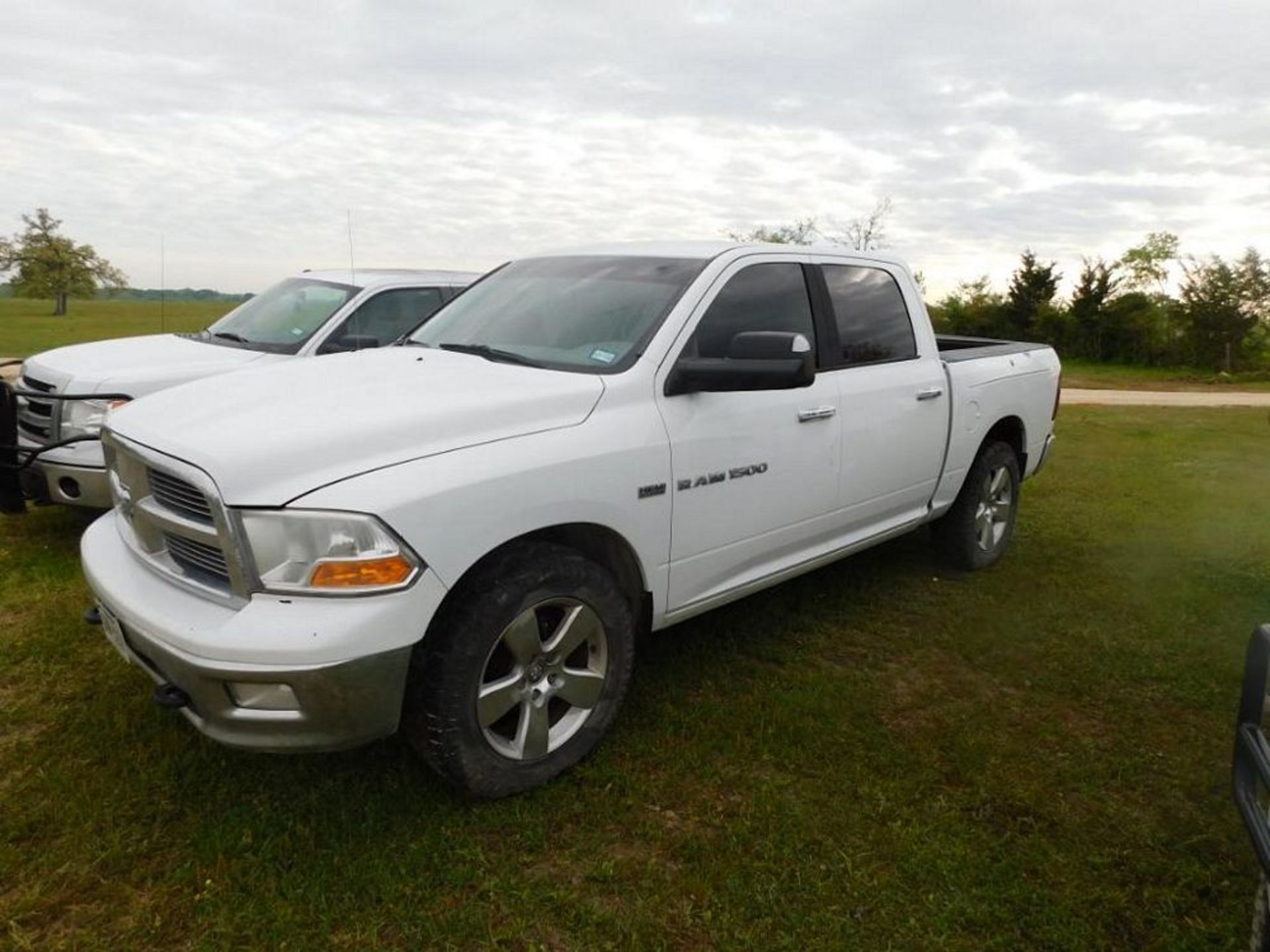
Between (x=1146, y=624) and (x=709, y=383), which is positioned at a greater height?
(x=709, y=383)

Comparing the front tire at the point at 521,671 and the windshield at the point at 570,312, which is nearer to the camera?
the front tire at the point at 521,671

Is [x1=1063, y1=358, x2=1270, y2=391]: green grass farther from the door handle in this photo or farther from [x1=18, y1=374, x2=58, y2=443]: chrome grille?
[x1=18, y1=374, x2=58, y2=443]: chrome grille

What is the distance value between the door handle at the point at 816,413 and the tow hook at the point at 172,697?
2416 mm

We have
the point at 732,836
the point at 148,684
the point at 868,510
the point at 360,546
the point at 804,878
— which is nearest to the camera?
the point at 360,546

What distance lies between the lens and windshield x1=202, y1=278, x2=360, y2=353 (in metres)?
6.04

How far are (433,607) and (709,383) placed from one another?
1.25m

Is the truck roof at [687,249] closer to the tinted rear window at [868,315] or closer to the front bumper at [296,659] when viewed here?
the tinted rear window at [868,315]

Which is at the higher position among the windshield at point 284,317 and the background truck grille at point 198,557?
the windshield at point 284,317

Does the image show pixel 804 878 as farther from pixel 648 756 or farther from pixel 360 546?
pixel 360 546

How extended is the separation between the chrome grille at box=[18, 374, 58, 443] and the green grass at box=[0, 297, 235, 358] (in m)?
4.81

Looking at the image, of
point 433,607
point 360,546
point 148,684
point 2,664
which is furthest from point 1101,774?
point 2,664

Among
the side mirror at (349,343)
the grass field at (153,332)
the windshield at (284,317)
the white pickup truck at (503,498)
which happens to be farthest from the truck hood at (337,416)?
the grass field at (153,332)

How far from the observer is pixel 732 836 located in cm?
270

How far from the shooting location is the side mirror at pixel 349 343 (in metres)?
5.89
